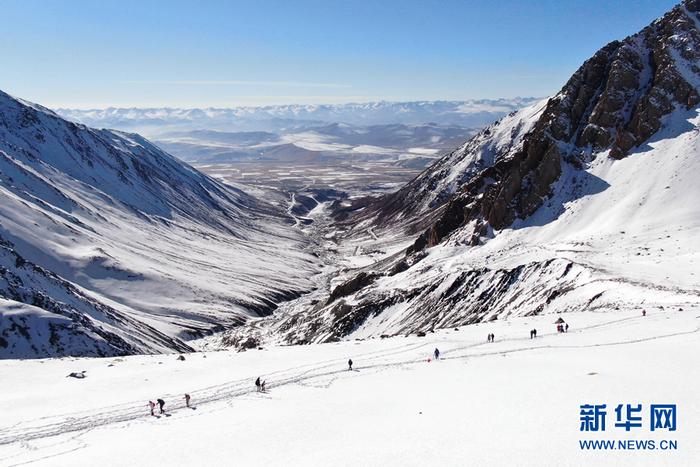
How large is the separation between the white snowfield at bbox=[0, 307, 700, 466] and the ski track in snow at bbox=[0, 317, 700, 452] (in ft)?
0.44

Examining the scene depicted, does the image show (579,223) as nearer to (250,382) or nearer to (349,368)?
(349,368)

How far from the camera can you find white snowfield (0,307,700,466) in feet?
77.6

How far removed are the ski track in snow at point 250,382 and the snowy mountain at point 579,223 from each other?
15.9 metres

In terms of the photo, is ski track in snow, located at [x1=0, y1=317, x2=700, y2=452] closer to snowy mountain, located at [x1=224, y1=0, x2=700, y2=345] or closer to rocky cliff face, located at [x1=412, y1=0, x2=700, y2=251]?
snowy mountain, located at [x1=224, y1=0, x2=700, y2=345]

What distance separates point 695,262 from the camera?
Result: 60719 millimetres

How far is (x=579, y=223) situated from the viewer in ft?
298

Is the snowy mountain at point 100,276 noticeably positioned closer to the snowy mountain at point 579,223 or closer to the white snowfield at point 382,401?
the snowy mountain at point 579,223

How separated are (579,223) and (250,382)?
234 ft

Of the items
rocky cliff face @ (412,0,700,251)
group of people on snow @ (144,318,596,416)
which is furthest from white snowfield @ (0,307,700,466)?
rocky cliff face @ (412,0,700,251)

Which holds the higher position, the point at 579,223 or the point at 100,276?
the point at 579,223

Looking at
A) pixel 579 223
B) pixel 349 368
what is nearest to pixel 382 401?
pixel 349 368

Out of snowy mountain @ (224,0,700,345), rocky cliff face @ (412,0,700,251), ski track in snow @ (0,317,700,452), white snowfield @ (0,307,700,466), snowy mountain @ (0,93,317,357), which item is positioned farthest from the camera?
rocky cliff face @ (412,0,700,251)

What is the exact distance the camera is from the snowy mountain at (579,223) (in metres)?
65.4

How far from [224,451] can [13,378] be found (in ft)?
89.9
